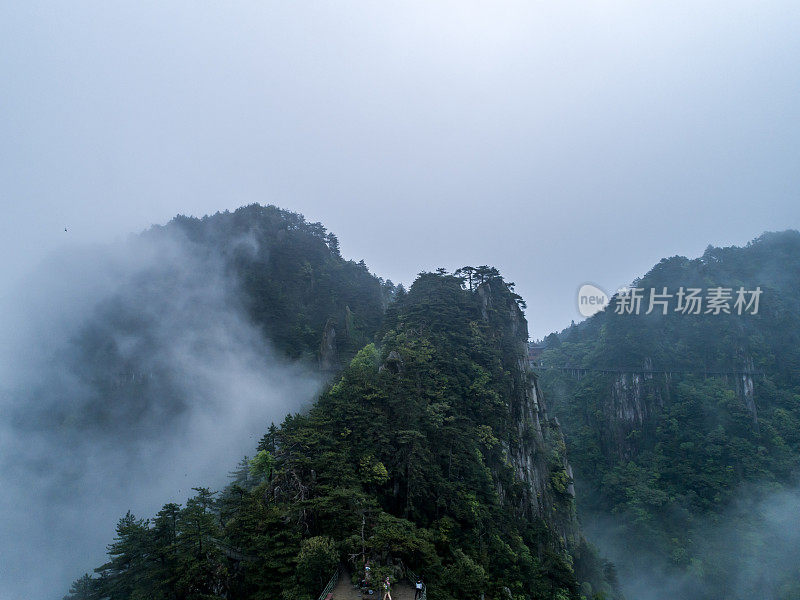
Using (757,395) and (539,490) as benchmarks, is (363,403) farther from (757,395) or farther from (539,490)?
(757,395)

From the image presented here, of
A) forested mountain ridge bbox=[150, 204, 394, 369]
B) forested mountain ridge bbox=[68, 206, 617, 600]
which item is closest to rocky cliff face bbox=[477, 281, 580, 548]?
forested mountain ridge bbox=[68, 206, 617, 600]

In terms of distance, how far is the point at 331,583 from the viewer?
12.5 meters

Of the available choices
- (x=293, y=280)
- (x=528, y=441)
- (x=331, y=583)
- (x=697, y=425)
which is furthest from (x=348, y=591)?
(x=697, y=425)

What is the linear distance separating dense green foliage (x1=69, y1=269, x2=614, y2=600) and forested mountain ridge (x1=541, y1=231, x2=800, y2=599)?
50.5 feet

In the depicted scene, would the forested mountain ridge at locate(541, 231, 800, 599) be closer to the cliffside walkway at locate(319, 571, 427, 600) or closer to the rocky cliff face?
the rocky cliff face

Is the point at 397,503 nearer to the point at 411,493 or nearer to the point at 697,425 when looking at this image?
the point at 411,493

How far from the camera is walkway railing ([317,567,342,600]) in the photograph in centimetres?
1194

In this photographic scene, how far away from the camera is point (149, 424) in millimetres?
49062

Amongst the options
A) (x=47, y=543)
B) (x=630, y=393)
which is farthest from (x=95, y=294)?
(x=630, y=393)

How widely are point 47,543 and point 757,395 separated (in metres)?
98.2

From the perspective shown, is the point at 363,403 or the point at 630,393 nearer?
the point at 363,403

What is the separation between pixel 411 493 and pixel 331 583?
643 centimetres

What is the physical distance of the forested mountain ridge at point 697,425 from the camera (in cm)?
3922

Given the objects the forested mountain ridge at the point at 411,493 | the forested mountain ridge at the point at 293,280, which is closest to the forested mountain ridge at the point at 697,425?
the forested mountain ridge at the point at 411,493
